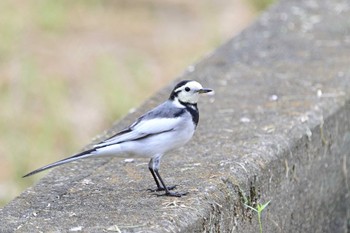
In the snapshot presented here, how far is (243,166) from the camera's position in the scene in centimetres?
424

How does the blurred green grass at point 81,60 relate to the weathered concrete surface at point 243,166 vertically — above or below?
below

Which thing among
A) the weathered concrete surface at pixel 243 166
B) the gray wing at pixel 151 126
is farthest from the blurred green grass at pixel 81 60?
the gray wing at pixel 151 126

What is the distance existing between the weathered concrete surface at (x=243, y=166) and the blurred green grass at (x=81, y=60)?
128 centimetres

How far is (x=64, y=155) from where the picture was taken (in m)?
6.58

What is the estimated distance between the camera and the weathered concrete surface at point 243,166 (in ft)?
12.5

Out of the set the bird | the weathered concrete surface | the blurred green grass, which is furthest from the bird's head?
the blurred green grass

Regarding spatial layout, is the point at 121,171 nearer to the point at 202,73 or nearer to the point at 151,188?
the point at 151,188

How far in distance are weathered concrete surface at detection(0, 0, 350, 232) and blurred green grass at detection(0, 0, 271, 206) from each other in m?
1.28

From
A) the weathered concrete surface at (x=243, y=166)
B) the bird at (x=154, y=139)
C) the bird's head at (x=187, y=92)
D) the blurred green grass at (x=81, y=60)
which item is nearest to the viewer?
the weathered concrete surface at (x=243, y=166)

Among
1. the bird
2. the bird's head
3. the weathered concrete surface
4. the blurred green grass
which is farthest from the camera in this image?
the blurred green grass

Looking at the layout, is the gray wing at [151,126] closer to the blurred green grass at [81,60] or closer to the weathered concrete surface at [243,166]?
the weathered concrete surface at [243,166]

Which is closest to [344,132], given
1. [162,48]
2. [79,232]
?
[79,232]

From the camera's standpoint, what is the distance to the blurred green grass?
22.1 ft

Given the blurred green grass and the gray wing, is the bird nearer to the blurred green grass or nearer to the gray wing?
the gray wing
